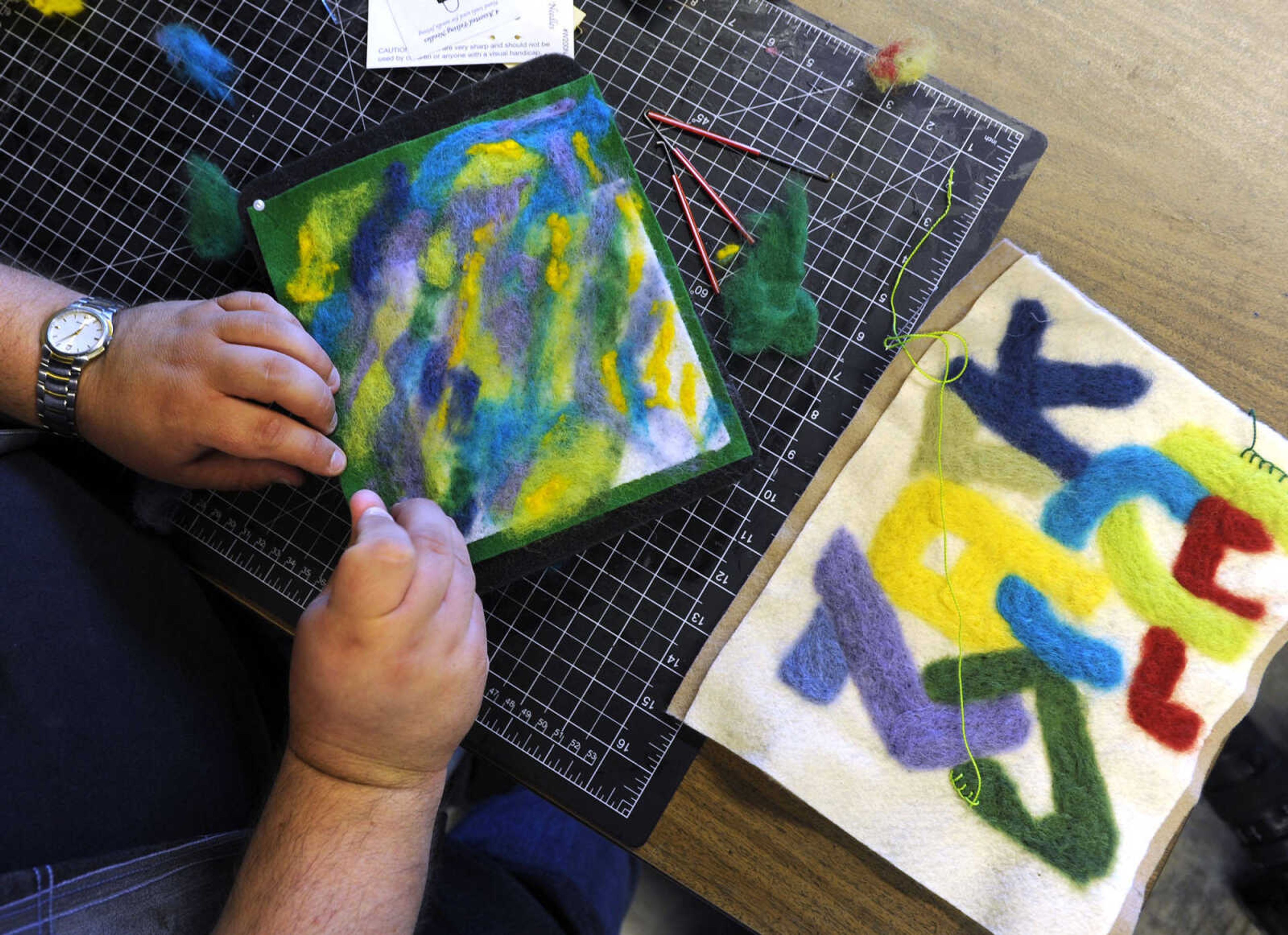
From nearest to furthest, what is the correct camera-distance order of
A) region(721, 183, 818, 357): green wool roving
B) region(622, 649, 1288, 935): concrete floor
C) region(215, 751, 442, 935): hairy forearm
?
1. region(215, 751, 442, 935): hairy forearm
2. region(721, 183, 818, 357): green wool roving
3. region(622, 649, 1288, 935): concrete floor

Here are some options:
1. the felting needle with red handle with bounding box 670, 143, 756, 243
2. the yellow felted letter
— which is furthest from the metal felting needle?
the yellow felted letter

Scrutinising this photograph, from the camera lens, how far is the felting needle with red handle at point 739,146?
40.1 inches

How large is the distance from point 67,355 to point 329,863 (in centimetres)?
64

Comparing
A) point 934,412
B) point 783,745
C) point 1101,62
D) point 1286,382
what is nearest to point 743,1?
point 1101,62

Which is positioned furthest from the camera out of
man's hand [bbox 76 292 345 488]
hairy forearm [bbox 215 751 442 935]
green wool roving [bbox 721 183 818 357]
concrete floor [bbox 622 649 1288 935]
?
concrete floor [bbox 622 649 1288 935]

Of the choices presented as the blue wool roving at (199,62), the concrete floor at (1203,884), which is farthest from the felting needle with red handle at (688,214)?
the concrete floor at (1203,884)

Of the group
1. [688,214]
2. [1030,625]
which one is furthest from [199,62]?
[1030,625]

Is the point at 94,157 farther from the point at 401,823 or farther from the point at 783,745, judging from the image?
the point at 783,745

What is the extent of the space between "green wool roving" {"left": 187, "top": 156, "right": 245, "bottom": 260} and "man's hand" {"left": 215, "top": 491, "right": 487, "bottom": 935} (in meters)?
0.45

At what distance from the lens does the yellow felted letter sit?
93 cm

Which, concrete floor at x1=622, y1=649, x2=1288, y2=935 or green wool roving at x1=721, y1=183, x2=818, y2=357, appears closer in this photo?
green wool roving at x1=721, y1=183, x2=818, y2=357

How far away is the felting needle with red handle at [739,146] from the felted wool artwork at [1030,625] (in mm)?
276

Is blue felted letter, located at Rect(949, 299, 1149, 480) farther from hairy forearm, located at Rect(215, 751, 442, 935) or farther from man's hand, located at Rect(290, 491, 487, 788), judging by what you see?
hairy forearm, located at Rect(215, 751, 442, 935)

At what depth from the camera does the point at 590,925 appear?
1.12 metres
